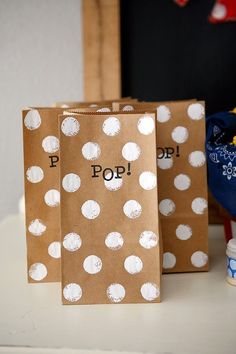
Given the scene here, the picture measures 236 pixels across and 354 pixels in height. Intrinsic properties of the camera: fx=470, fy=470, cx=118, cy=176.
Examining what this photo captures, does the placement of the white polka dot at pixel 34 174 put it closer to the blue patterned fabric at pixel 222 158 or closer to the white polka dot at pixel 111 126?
the white polka dot at pixel 111 126

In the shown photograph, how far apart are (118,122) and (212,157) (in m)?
0.25

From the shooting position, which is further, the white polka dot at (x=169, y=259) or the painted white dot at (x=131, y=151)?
the white polka dot at (x=169, y=259)

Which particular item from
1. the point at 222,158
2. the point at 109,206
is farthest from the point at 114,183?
the point at 222,158

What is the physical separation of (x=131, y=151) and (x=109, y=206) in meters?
0.10

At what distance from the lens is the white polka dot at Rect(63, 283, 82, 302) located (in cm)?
82

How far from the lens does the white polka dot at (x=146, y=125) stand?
31.6 inches

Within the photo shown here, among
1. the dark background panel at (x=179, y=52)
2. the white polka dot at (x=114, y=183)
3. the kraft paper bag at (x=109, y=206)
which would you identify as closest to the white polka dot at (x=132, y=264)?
the kraft paper bag at (x=109, y=206)

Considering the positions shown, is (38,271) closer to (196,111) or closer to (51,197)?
(51,197)

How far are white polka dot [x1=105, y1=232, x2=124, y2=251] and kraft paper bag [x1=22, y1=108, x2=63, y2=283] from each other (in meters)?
0.14

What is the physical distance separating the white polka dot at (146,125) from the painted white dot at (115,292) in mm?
273

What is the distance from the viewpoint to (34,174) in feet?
2.95

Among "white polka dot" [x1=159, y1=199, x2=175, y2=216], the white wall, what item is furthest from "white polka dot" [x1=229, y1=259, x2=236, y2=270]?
the white wall

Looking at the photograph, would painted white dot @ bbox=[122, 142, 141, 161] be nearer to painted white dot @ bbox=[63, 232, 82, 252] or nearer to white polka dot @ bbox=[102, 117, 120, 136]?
white polka dot @ bbox=[102, 117, 120, 136]

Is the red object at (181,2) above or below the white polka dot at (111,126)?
above
